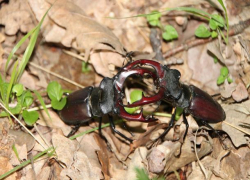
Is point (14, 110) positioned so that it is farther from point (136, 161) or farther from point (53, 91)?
point (136, 161)

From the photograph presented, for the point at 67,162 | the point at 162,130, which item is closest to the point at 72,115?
the point at 67,162

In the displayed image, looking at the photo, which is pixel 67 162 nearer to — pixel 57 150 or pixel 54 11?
pixel 57 150

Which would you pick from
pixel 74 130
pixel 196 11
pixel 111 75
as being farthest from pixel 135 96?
pixel 196 11

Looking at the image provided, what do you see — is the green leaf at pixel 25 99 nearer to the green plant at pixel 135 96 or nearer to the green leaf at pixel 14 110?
the green leaf at pixel 14 110

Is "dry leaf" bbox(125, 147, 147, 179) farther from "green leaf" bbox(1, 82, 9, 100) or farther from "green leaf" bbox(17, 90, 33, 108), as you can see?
"green leaf" bbox(1, 82, 9, 100)

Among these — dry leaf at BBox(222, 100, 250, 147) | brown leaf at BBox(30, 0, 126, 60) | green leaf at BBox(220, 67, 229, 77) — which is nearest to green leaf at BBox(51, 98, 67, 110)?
brown leaf at BBox(30, 0, 126, 60)

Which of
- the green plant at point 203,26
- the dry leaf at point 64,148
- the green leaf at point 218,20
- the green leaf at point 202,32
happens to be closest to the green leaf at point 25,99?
the dry leaf at point 64,148
